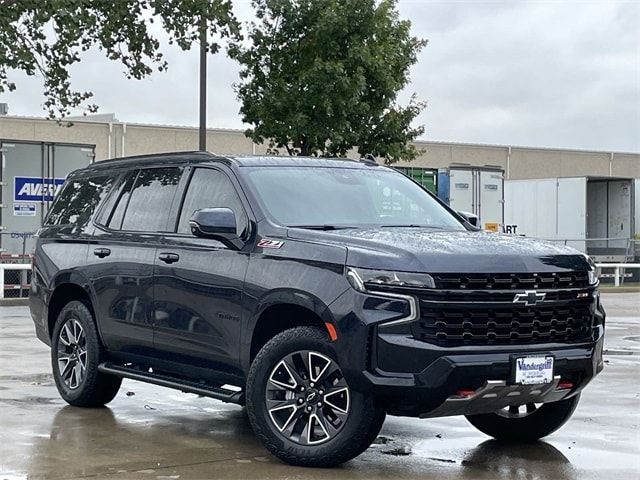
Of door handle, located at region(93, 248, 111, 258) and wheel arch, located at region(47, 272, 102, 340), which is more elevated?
door handle, located at region(93, 248, 111, 258)

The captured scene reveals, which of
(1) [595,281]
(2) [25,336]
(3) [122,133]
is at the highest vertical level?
(3) [122,133]

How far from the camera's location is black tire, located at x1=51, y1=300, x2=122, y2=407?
9.85 metres

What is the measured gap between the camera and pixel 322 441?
7.52m

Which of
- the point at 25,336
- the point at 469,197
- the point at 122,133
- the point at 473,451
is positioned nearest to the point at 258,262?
the point at 473,451

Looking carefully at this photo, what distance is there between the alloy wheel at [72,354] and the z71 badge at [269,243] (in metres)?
2.50

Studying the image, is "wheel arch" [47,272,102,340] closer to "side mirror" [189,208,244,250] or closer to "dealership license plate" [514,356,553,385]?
"side mirror" [189,208,244,250]

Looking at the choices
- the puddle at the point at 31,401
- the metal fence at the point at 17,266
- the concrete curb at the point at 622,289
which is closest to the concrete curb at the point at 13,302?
Result: the metal fence at the point at 17,266

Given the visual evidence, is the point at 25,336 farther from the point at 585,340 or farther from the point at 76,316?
the point at 585,340

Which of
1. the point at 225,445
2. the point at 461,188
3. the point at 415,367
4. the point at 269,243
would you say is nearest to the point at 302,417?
the point at 415,367

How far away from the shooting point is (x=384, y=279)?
7.23 meters

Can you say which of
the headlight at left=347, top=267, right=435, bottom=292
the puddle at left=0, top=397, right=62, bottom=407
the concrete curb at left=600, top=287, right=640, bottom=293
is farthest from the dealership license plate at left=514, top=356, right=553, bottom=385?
the concrete curb at left=600, top=287, right=640, bottom=293

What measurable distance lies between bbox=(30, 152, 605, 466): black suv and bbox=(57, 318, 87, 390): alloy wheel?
2 cm

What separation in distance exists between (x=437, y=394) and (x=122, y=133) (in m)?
44.0

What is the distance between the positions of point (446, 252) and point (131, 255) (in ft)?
9.86
